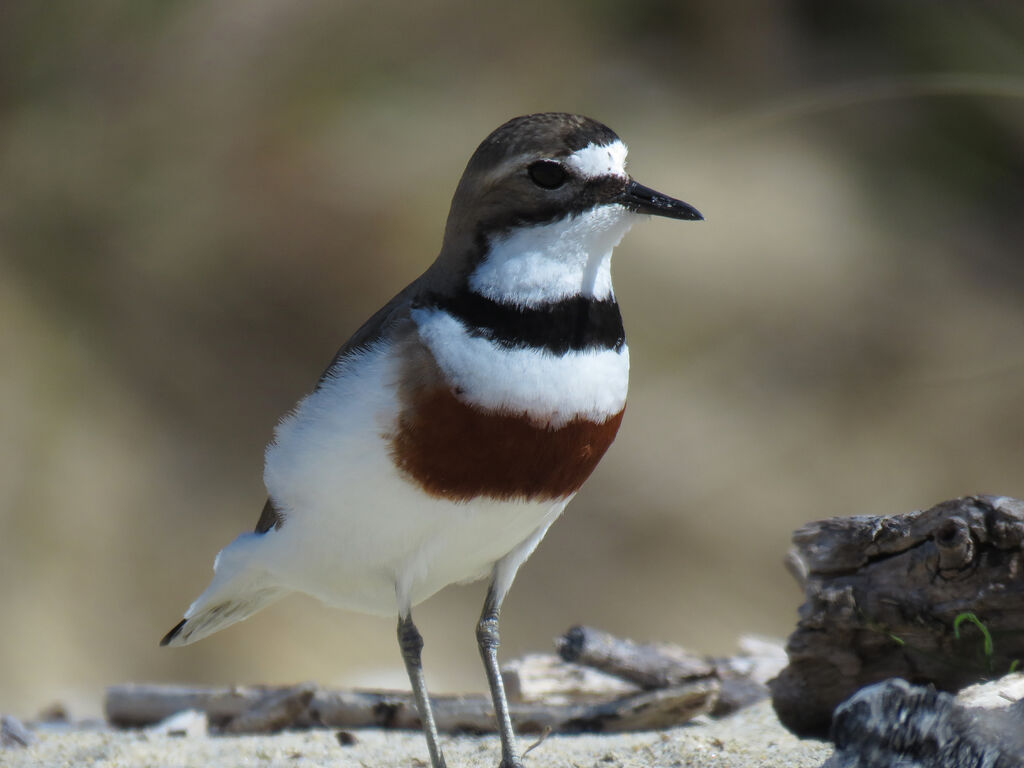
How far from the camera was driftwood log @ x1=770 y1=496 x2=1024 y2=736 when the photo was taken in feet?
8.85

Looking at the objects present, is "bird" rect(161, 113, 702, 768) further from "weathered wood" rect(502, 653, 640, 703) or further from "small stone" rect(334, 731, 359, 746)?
"weathered wood" rect(502, 653, 640, 703)

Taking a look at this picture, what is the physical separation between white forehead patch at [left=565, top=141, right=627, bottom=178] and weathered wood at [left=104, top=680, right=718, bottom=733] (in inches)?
66.0

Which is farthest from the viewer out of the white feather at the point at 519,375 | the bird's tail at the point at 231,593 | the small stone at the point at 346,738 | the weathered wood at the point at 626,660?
the weathered wood at the point at 626,660

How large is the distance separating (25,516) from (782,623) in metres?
4.14

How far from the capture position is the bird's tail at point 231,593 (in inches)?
127

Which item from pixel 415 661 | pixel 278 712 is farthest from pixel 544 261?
pixel 278 712

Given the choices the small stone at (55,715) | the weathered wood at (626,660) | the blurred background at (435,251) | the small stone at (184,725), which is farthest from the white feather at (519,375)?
Answer: the blurred background at (435,251)

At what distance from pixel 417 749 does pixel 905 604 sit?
1488 millimetres

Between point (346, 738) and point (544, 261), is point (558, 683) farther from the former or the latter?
point (544, 261)

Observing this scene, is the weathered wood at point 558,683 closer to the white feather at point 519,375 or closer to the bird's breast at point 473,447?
the bird's breast at point 473,447

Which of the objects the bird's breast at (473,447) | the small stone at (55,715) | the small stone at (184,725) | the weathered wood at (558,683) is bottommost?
the small stone at (55,715)

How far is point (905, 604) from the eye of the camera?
2.81 metres

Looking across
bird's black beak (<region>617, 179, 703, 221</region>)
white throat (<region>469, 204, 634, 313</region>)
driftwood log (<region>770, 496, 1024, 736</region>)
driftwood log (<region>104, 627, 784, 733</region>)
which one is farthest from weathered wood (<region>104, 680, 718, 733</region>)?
bird's black beak (<region>617, 179, 703, 221</region>)

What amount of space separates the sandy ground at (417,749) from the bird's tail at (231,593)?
35 cm
